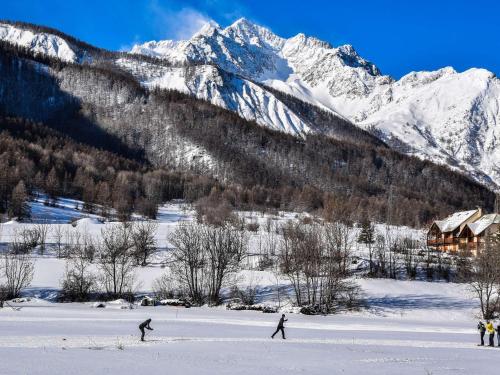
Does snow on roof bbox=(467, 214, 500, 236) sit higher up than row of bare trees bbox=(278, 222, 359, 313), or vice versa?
snow on roof bbox=(467, 214, 500, 236)

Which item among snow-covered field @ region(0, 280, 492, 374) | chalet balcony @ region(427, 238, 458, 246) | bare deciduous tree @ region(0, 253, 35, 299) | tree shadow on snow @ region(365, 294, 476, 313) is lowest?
tree shadow on snow @ region(365, 294, 476, 313)

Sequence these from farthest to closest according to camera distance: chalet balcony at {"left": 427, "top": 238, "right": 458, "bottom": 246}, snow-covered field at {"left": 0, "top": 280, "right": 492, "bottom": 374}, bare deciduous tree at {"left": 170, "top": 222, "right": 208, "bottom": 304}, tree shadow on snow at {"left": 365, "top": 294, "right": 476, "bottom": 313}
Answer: chalet balcony at {"left": 427, "top": 238, "right": 458, "bottom": 246} → bare deciduous tree at {"left": 170, "top": 222, "right": 208, "bottom": 304} → tree shadow on snow at {"left": 365, "top": 294, "right": 476, "bottom": 313} → snow-covered field at {"left": 0, "top": 280, "right": 492, "bottom": 374}

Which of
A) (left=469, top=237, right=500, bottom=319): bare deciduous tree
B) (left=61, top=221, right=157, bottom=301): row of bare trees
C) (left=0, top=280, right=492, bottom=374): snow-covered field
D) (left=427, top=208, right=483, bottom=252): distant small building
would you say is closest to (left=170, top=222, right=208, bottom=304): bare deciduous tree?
(left=61, top=221, right=157, bottom=301): row of bare trees

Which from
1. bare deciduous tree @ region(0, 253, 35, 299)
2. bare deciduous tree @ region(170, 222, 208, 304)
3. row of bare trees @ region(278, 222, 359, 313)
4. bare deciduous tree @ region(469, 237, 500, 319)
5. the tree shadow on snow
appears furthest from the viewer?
bare deciduous tree @ region(170, 222, 208, 304)

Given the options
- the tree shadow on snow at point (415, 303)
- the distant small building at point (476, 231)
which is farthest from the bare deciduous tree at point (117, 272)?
the distant small building at point (476, 231)

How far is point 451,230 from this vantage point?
91.4 m

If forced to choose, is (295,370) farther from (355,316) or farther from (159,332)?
(355,316)

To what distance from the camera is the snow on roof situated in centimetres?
8338

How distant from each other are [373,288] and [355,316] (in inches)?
387

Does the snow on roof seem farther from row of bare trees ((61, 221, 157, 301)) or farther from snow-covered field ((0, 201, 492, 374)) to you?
row of bare trees ((61, 221, 157, 301))

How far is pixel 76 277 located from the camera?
5322 cm

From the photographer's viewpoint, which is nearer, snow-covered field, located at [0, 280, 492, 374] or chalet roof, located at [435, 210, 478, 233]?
snow-covered field, located at [0, 280, 492, 374]

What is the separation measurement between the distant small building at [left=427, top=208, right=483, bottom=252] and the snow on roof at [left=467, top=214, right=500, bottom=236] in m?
1.44

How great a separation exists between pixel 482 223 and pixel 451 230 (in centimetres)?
651
